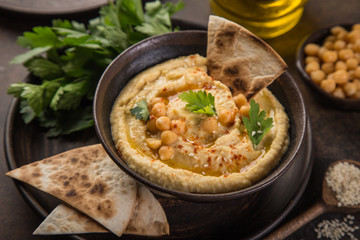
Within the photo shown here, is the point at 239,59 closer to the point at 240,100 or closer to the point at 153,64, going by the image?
the point at 240,100

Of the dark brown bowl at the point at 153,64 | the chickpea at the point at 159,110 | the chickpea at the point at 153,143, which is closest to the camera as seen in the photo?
the dark brown bowl at the point at 153,64

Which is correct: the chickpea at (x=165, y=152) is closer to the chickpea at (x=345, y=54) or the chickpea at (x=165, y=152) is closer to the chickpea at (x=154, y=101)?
the chickpea at (x=154, y=101)

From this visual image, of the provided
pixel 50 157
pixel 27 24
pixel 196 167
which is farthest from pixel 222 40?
pixel 27 24

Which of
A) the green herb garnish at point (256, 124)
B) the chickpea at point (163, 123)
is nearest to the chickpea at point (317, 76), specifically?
the green herb garnish at point (256, 124)

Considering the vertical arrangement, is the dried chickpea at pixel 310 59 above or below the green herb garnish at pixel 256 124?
below

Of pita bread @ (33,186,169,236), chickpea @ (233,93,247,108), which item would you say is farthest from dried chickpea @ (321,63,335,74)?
pita bread @ (33,186,169,236)

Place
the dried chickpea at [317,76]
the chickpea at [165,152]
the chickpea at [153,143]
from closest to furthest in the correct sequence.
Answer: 1. the chickpea at [165,152]
2. the chickpea at [153,143]
3. the dried chickpea at [317,76]

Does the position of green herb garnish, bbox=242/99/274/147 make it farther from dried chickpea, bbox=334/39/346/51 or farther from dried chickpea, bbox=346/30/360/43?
dried chickpea, bbox=346/30/360/43

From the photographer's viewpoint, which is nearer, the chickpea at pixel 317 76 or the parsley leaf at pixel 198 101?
the parsley leaf at pixel 198 101
